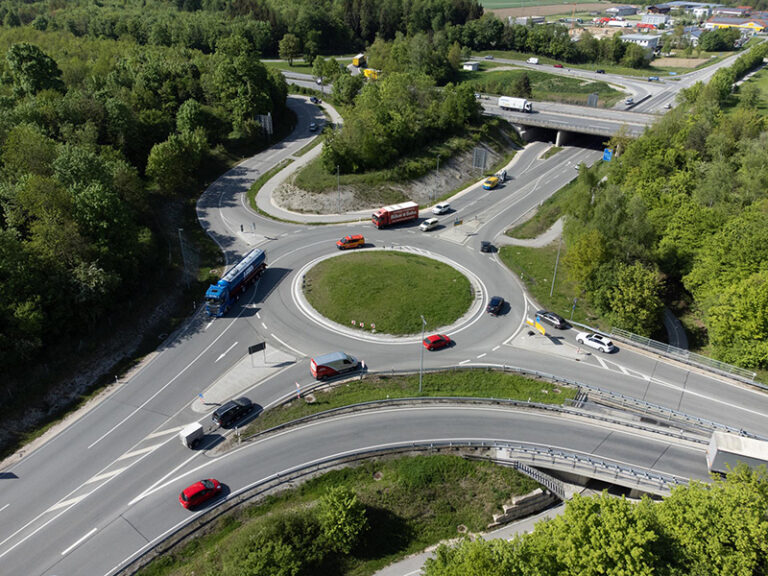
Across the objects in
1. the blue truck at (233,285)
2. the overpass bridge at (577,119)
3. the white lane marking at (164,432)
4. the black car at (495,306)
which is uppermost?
the overpass bridge at (577,119)

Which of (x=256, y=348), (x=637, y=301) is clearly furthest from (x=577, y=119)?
(x=256, y=348)

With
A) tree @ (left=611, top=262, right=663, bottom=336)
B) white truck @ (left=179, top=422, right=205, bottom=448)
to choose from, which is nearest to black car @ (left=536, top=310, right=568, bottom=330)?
tree @ (left=611, top=262, right=663, bottom=336)

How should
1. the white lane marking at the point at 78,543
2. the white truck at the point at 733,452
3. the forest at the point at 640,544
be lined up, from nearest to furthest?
the forest at the point at 640,544, the white lane marking at the point at 78,543, the white truck at the point at 733,452

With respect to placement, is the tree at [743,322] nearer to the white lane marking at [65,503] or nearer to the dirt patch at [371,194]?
the dirt patch at [371,194]

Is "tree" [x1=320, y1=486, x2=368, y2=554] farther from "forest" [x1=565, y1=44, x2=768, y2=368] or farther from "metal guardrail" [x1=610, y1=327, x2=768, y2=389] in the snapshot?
"forest" [x1=565, y1=44, x2=768, y2=368]

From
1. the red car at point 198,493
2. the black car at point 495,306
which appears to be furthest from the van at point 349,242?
the red car at point 198,493

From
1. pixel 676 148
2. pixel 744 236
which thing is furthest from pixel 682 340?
pixel 676 148

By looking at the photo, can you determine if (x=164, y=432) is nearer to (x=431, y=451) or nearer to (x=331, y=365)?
(x=331, y=365)

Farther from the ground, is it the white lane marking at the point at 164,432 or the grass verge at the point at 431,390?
the white lane marking at the point at 164,432
